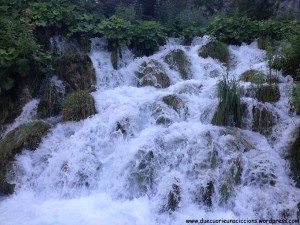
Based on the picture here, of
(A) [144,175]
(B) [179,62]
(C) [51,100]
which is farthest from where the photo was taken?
(B) [179,62]

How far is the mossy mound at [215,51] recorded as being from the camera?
424 inches

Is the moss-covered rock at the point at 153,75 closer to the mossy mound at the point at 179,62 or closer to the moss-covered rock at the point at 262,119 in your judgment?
the mossy mound at the point at 179,62

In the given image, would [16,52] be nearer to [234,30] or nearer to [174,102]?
[174,102]

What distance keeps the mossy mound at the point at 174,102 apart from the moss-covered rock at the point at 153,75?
157 centimetres

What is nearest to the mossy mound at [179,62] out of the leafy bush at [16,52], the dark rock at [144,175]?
the leafy bush at [16,52]

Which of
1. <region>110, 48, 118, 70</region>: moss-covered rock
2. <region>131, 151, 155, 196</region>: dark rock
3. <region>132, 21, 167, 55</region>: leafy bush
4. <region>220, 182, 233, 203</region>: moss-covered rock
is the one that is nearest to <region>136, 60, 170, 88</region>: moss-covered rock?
<region>110, 48, 118, 70</region>: moss-covered rock

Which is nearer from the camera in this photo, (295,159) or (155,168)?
(295,159)

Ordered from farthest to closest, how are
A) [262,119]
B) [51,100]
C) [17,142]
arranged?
[51,100] < [17,142] < [262,119]

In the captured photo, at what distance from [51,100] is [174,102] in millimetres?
3095

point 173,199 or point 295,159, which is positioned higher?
point 295,159

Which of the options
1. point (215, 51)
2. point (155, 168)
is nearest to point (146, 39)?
point (215, 51)

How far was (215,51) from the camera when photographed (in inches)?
426

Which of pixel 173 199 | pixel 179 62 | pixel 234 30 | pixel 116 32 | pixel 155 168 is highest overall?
pixel 234 30

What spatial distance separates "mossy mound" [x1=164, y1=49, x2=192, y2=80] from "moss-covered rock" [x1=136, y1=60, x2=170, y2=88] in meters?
0.46
